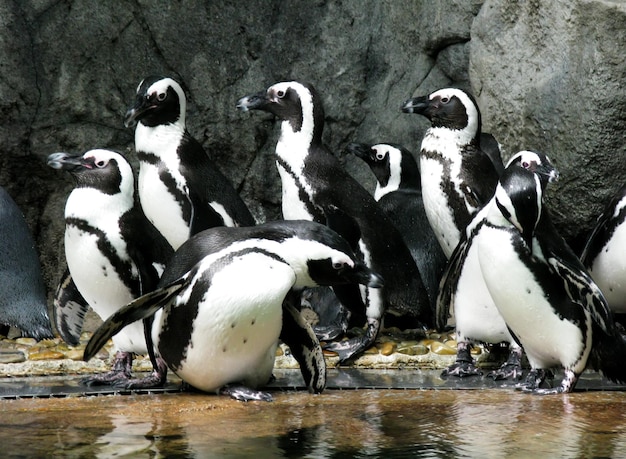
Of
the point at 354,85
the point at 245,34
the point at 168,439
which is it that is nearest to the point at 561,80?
the point at 354,85

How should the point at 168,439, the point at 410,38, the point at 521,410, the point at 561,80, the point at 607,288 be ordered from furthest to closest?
the point at 410,38 → the point at 561,80 → the point at 607,288 → the point at 521,410 → the point at 168,439

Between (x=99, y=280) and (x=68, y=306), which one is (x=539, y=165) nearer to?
(x=99, y=280)

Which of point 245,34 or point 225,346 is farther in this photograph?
point 245,34

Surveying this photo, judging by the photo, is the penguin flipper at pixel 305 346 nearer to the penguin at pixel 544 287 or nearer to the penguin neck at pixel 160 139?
the penguin at pixel 544 287

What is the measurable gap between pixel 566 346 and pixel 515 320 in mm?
223

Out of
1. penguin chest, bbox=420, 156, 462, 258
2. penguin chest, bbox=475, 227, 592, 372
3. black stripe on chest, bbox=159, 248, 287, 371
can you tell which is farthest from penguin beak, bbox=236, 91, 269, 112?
black stripe on chest, bbox=159, 248, 287, 371

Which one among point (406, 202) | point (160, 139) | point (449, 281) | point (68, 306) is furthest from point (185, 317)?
point (406, 202)

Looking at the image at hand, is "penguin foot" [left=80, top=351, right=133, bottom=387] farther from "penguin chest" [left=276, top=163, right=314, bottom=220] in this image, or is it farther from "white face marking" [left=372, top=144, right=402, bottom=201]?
Result: "white face marking" [left=372, top=144, right=402, bottom=201]

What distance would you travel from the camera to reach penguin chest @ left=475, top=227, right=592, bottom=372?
4566 mm

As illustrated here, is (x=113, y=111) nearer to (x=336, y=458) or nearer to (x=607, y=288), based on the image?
(x=607, y=288)

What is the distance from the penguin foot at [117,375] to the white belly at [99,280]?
0.04 meters

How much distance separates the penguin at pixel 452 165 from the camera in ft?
19.5

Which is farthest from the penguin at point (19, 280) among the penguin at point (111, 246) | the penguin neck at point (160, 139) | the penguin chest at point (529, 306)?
the penguin chest at point (529, 306)

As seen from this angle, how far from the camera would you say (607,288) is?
5668 mm
